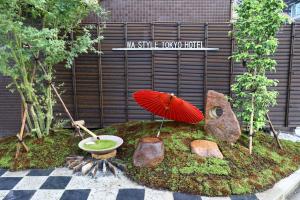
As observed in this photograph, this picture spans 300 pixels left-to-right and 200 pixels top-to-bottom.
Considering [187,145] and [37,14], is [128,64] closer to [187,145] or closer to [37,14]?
[37,14]

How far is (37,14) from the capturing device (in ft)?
18.7

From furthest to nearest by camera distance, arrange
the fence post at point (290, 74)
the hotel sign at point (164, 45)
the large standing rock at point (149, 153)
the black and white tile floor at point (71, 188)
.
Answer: the hotel sign at point (164, 45)
the fence post at point (290, 74)
the large standing rock at point (149, 153)
the black and white tile floor at point (71, 188)

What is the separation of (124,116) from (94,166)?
260cm

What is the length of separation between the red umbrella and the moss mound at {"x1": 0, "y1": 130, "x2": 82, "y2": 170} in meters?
1.82

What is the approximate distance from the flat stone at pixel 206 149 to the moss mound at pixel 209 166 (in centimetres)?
11

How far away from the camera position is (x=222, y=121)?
538cm

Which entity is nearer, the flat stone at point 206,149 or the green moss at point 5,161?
the flat stone at point 206,149

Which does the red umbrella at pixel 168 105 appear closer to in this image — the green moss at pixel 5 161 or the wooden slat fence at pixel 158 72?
the wooden slat fence at pixel 158 72

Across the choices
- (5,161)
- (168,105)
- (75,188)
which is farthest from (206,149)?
(5,161)

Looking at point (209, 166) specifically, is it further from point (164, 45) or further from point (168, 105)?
point (164, 45)

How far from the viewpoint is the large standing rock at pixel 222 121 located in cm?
531

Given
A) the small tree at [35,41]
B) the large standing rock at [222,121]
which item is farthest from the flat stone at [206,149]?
the small tree at [35,41]

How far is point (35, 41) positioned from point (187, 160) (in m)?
3.52

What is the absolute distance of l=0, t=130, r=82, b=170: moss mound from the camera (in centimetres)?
526
